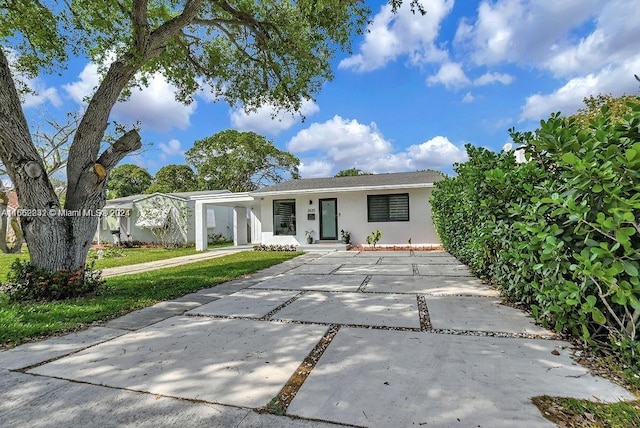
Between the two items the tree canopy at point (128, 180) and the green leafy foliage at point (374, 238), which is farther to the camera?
the tree canopy at point (128, 180)

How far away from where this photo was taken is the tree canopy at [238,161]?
27.5 metres

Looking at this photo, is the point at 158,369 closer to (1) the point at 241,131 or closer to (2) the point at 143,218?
(2) the point at 143,218

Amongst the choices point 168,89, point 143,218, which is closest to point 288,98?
point 168,89

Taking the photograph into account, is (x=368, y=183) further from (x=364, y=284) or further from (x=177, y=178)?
(x=177, y=178)

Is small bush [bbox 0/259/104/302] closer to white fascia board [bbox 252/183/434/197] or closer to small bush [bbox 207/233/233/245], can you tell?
white fascia board [bbox 252/183/434/197]

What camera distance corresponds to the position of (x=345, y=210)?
13539mm

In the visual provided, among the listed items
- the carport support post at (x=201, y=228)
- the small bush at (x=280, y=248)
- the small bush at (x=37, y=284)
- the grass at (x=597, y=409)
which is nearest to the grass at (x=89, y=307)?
the small bush at (x=37, y=284)

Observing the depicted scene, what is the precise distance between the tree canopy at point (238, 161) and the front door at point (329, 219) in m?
15.6

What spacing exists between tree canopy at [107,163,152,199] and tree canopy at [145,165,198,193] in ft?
9.16

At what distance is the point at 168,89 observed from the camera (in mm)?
9414

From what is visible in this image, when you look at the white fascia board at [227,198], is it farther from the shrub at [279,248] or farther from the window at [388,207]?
the window at [388,207]

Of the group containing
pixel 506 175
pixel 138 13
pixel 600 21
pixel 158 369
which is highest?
pixel 600 21

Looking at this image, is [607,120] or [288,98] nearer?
[607,120]

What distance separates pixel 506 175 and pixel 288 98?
6.98 meters
